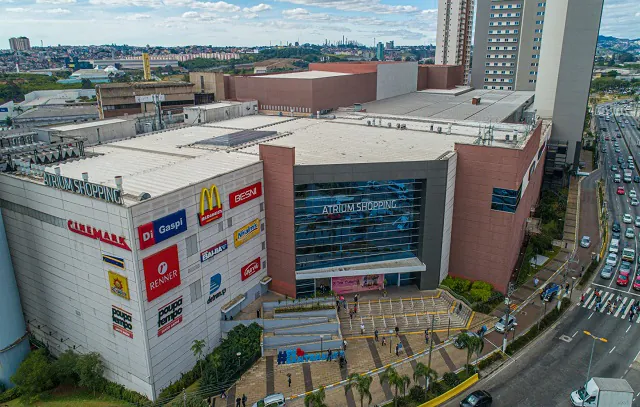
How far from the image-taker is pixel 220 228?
47.1 meters

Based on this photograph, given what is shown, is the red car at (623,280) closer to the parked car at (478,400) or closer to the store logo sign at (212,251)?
the parked car at (478,400)

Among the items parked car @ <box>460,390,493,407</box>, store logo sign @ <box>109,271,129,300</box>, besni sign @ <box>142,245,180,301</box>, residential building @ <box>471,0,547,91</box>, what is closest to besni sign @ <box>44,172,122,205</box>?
besni sign @ <box>142,245,180,301</box>

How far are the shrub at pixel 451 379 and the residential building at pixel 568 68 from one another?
77.4 metres

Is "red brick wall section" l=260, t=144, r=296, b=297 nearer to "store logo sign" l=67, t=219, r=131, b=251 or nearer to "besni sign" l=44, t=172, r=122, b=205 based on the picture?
"besni sign" l=44, t=172, r=122, b=205

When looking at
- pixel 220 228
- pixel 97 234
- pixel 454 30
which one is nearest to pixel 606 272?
pixel 220 228

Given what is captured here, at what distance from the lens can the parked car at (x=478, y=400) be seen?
39.7 m

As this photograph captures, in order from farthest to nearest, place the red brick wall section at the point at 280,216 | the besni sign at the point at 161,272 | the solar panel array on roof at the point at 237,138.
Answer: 1. the solar panel array on roof at the point at 237,138
2. the red brick wall section at the point at 280,216
3. the besni sign at the point at 161,272

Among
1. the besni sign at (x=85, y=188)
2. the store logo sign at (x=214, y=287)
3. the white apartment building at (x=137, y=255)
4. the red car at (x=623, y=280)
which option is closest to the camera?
the besni sign at (x=85, y=188)

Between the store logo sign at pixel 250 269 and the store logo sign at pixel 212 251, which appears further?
the store logo sign at pixel 250 269

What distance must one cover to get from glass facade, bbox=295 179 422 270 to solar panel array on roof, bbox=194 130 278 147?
18793 mm

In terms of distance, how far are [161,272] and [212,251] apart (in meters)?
7.05

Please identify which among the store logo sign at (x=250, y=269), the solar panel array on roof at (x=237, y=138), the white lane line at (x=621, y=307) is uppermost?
the solar panel array on roof at (x=237, y=138)

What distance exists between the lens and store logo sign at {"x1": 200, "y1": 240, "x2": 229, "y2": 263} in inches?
1785

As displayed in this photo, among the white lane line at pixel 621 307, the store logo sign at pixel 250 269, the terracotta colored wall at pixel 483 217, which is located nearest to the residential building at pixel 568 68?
the terracotta colored wall at pixel 483 217
